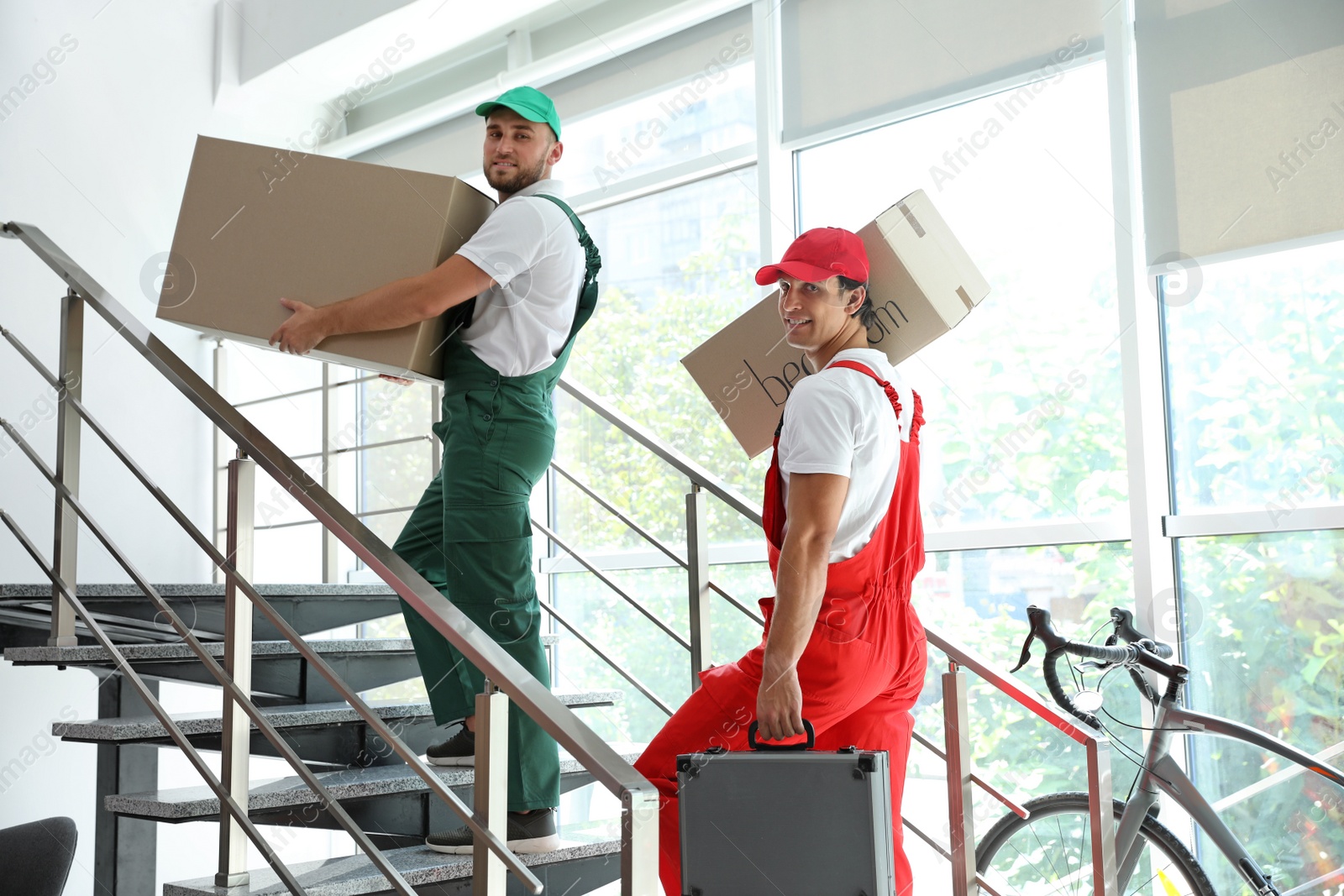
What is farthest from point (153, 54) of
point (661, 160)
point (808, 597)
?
point (808, 597)

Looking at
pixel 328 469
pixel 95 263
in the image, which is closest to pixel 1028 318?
pixel 328 469

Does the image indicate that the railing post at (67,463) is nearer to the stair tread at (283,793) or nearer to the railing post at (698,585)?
the stair tread at (283,793)

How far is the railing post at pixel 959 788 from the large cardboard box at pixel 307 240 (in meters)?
0.98

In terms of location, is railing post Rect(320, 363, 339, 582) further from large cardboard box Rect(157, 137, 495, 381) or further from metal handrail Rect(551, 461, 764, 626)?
large cardboard box Rect(157, 137, 495, 381)

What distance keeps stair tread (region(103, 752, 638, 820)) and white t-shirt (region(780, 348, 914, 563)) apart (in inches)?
20.6

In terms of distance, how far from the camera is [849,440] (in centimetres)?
148

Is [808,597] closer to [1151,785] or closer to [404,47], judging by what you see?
[1151,785]

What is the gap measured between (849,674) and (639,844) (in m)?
0.49

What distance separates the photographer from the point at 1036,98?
10.3 feet

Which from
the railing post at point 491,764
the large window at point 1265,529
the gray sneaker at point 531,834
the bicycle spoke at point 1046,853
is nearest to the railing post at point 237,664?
the gray sneaker at point 531,834

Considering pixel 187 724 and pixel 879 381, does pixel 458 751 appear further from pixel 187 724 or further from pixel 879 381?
pixel 879 381

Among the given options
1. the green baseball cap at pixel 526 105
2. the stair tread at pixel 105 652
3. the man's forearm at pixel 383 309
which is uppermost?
the green baseball cap at pixel 526 105

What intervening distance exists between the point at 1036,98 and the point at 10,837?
308cm

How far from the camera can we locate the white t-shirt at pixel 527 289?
5.73 feet
